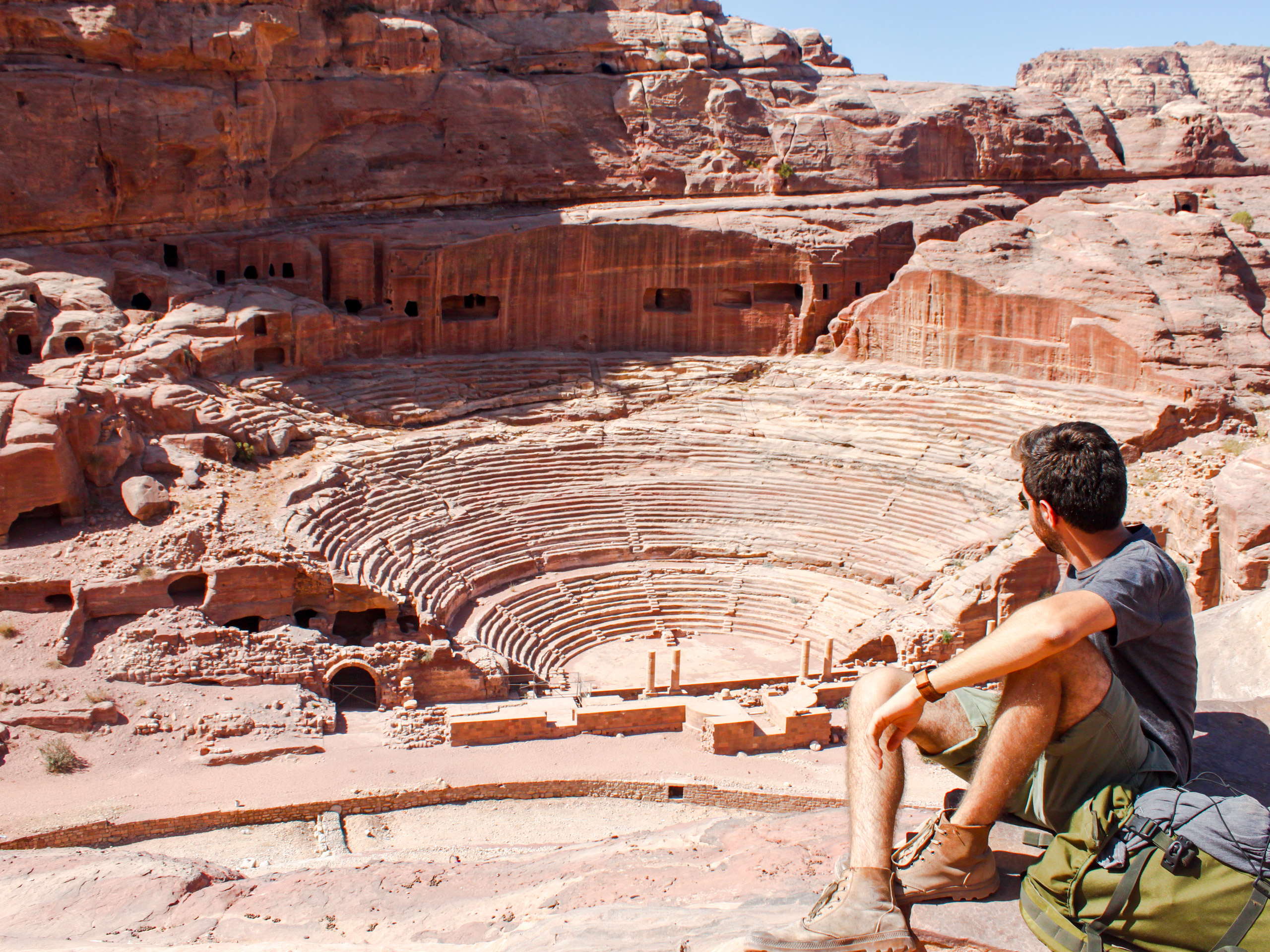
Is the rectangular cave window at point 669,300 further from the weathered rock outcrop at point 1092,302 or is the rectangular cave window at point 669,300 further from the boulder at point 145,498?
the boulder at point 145,498

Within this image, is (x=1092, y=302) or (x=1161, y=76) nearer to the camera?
(x=1092, y=302)

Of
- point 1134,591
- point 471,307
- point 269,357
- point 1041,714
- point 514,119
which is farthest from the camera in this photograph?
point 514,119

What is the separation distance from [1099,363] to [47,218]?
73.7 ft

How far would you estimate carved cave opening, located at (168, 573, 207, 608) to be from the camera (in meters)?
16.4

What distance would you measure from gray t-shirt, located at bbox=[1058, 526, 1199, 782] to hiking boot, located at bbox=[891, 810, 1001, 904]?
0.73 meters

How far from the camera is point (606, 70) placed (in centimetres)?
2933

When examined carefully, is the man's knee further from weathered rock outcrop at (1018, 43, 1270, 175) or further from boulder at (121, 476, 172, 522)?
weathered rock outcrop at (1018, 43, 1270, 175)

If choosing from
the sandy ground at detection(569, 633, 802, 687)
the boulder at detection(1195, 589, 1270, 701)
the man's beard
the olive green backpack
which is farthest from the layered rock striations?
the olive green backpack

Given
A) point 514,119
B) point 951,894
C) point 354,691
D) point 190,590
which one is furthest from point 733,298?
point 951,894

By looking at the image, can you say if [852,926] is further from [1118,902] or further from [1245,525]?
[1245,525]

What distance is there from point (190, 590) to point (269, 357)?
6889 millimetres

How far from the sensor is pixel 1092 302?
2123 centimetres

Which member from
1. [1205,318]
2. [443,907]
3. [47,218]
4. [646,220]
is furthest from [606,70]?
[443,907]

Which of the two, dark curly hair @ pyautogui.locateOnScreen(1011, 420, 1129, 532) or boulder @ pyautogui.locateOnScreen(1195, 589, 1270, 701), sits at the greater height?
dark curly hair @ pyautogui.locateOnScreen(1011, 420, 1129, 532)
